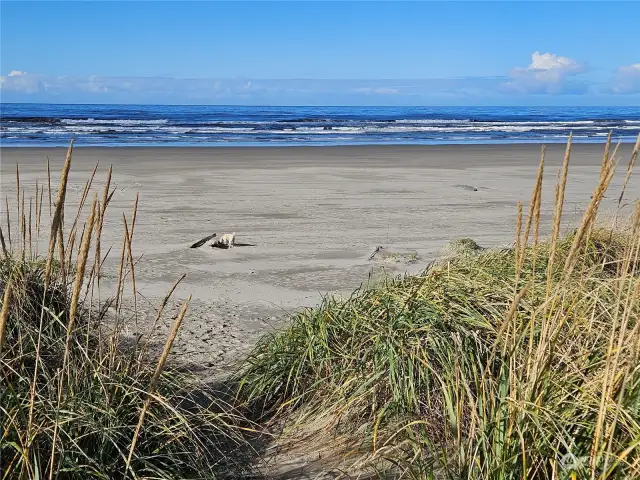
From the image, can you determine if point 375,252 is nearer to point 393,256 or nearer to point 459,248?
point 393,256

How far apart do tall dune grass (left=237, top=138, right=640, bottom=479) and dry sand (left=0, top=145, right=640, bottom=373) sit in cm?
105

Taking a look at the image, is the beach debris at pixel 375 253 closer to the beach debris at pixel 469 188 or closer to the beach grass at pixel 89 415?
the beach grass at pixel 89 415

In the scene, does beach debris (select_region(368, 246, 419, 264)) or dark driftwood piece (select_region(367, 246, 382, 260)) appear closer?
beach debris (select_region(368, 246, 419, 264))

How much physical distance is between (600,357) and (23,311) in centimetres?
259

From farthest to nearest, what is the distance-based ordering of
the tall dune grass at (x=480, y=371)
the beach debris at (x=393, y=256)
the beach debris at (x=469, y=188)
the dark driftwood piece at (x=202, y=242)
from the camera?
the beach debris at (x=469, y=188)
the dark driftwood piece at (x=202, y=242)
the beach debris at (x=393, y=256)
the tall dune grass at (x=480, y=371)

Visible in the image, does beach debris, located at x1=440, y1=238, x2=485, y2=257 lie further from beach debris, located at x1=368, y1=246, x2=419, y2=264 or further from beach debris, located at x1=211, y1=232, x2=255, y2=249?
beach debris, located at x1=211, y1=232, x2=255, y2=249

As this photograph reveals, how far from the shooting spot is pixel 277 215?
1154 centimetres

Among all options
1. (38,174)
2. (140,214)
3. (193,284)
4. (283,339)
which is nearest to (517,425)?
(283,339)

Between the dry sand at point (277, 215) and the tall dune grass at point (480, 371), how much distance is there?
1.05 meters

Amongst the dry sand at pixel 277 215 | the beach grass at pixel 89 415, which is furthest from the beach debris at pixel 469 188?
the beach grass at pixel 89 415

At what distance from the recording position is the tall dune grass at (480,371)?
8.74 ft

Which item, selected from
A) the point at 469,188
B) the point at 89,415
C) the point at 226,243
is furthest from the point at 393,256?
the point at 469,188

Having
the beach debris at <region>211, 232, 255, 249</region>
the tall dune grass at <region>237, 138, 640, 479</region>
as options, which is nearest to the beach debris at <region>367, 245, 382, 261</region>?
the beach debris at <region>211, 232, 255, 249</region>

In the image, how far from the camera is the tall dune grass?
2.66 metres
